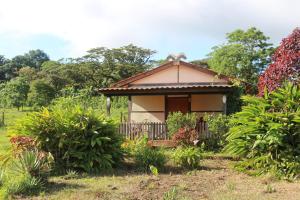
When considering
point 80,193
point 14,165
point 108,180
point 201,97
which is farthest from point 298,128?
point 201,97

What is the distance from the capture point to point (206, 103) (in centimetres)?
2200

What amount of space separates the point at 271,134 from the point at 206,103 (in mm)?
10714

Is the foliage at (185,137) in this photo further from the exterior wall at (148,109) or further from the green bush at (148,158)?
the exterior wall at (148,109)

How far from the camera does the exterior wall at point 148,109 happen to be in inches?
896

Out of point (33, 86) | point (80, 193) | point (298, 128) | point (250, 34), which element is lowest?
point (80, 193)

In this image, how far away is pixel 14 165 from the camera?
970cm

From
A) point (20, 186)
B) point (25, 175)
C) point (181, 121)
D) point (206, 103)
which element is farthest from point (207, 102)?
point (20, 186)

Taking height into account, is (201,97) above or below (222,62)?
below

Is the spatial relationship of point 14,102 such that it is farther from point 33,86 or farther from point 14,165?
point 14,165

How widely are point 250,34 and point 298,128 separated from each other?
24.3 m

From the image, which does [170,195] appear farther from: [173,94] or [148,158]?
[173,94]

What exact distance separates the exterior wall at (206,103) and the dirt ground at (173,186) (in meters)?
9.76

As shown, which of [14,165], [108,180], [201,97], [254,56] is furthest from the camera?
[254,56]

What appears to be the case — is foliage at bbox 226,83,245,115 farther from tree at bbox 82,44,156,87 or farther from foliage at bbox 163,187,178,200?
tree at bbox 82,44,156,87
